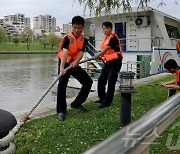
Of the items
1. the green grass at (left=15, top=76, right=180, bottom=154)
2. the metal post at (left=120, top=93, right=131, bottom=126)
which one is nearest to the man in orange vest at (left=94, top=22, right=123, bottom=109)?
the green grass at (left=15, top=76, right=180, bottom=154)

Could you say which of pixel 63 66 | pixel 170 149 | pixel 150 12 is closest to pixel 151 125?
pixel 170 149

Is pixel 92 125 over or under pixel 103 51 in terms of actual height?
under

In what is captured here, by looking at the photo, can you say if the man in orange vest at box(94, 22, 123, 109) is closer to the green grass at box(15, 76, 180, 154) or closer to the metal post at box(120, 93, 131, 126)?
the green grass at box(15, 76, 180, 154)

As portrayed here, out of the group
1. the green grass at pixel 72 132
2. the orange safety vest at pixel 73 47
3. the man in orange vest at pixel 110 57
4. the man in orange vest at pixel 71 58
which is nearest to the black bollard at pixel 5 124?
the green grass at pixel 72 132

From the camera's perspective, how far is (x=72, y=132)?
4203 millimetres

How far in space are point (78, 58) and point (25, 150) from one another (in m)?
2.04

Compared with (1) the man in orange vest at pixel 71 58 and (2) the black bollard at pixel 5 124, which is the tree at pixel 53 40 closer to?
(1) the man in orange vest at pixel 71 58

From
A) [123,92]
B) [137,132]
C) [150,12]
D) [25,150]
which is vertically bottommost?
[25,150]

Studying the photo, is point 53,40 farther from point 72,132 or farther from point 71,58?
point 72,132

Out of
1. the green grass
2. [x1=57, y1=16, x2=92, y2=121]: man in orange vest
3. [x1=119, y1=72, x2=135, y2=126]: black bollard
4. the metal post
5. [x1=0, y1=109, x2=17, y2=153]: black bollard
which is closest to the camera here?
[x1=0, y1=109, x2=17, y2=153]: black bollard

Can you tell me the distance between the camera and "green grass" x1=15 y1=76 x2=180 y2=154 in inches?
142

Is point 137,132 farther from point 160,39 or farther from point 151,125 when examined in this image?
point 160,39

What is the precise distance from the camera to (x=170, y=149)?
Answer: 135 inches

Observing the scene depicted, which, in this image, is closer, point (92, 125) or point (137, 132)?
point (137, 132)
